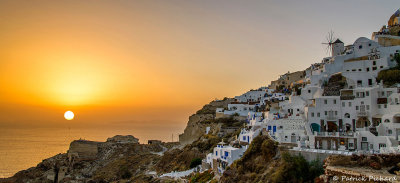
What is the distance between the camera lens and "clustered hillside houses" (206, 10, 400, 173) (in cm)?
2673

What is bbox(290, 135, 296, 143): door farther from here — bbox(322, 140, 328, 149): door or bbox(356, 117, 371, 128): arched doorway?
bbox(356, 117, 371, 128): arched doorway

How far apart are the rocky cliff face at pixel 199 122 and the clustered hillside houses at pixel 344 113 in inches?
884

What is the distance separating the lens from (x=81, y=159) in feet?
228

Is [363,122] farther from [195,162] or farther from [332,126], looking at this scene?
[195,162]

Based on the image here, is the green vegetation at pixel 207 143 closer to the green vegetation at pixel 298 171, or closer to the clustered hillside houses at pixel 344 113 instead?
the clustered hillside houses at pixel 344 113

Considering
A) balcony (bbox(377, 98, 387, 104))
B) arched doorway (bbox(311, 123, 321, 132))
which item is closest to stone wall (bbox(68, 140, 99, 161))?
arched doorway (bbox(311, 123, 321, 132))

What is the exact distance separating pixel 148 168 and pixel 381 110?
43055mm

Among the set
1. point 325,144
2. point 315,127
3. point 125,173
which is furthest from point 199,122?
point 325,144

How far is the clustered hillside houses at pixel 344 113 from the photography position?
2673cm

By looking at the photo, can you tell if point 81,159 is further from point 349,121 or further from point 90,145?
point 349,121

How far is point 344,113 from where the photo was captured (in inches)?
1229

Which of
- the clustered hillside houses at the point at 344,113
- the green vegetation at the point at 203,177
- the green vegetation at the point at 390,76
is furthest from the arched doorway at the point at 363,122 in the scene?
the green vegetation at the point at 203,177

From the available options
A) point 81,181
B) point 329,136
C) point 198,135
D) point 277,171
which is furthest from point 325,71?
point 81,181

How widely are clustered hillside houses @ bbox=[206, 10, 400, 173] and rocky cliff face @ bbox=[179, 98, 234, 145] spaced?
22.4m
